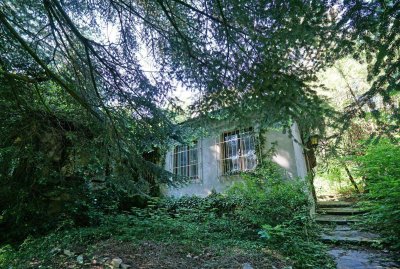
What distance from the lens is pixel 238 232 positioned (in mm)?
4945

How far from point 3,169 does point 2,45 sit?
173cm

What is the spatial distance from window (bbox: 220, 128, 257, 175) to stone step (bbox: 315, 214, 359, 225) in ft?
6.60

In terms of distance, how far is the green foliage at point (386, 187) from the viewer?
4.14 meters

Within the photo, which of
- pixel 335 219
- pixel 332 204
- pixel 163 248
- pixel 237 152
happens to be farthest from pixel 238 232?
pixel 332 204

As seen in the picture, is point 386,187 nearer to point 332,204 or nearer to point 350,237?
point 350,237

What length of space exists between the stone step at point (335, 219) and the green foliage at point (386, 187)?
954 mm

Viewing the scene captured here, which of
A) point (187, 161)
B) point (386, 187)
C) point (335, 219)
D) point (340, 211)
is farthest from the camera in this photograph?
point (187, 161)

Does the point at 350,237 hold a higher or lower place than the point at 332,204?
lower

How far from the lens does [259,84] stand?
2.67 metres

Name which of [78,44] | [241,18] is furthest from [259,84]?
[78,44]

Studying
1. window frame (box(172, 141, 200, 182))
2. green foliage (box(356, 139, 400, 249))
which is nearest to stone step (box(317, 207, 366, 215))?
green foliage (box(356, 139, 400, 249))

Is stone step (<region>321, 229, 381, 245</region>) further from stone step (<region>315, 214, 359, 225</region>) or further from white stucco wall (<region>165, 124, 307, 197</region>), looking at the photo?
white stucco wall (<region>165, 124, 307, 197</region>)

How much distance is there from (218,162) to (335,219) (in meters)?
3.31

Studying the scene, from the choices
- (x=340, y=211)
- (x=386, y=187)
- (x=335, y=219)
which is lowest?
(x=335, y=219)
